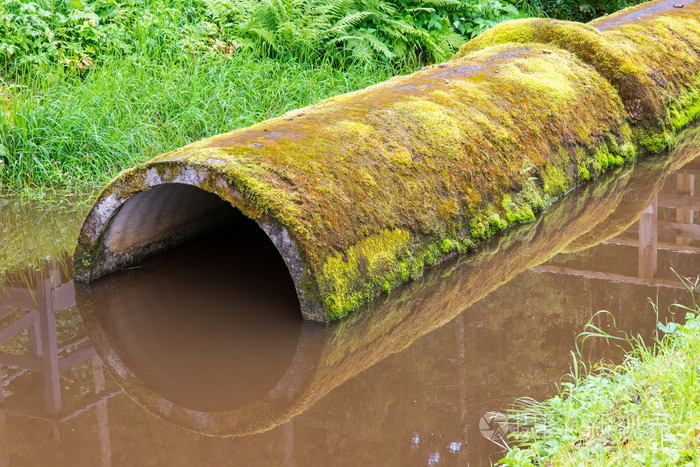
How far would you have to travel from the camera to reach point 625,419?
310 cm

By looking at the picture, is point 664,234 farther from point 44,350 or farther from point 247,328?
point 44,350

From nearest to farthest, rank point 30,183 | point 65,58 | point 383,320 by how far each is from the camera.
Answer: point 383,320 < point 30,183 < point 65,58

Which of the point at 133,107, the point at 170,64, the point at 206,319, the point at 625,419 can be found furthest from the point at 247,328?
the point at 170,64

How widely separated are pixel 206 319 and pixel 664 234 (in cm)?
352

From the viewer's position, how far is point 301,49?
30.0 feet

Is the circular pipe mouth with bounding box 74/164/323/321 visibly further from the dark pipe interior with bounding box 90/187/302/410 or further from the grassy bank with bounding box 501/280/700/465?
the grassy bank with bounding box 501/280/700/465

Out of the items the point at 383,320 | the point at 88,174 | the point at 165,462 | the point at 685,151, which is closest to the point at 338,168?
the point at 383,320

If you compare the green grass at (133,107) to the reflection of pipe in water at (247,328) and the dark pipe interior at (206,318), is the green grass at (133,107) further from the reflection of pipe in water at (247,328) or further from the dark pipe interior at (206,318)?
the reflection of pipe in water at (247,328)

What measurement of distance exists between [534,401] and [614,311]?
4.29 ft

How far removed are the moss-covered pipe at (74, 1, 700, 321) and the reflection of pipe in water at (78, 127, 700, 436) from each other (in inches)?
6.1

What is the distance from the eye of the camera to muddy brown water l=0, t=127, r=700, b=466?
343 cm

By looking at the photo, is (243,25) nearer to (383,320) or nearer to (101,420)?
(383,320)

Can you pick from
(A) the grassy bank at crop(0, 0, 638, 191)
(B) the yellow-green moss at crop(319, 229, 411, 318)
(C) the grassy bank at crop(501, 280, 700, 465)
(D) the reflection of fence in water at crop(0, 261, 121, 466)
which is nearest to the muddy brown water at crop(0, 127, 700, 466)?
(D) the reflection of fence in water at crop(0, 261, 121, 466)

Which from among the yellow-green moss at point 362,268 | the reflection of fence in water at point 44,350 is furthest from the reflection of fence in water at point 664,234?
the reflection of fence in water at point 44,350
